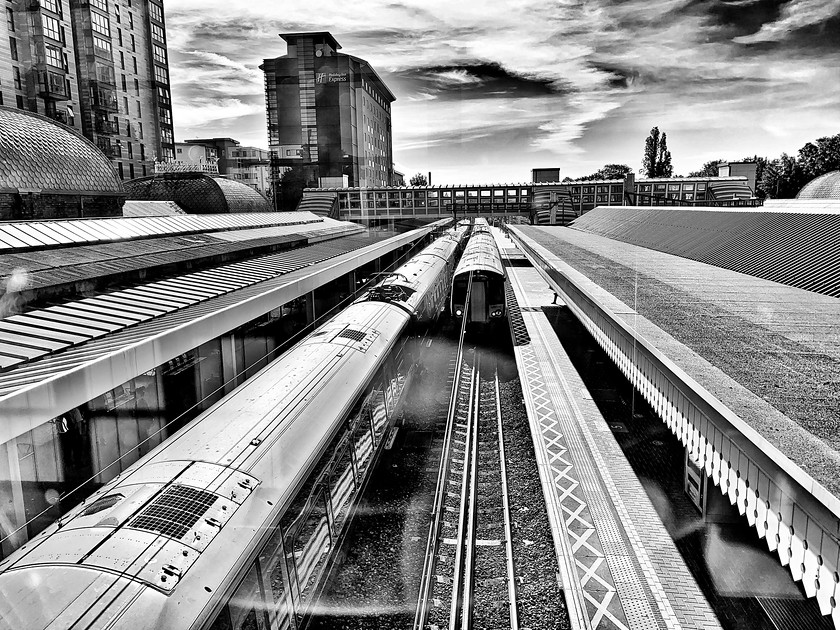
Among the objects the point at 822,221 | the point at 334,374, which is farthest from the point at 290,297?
the point at 822,221

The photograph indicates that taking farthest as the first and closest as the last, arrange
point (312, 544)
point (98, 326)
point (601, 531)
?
point (601, 531)
point (98, 326)
point (312, 544)

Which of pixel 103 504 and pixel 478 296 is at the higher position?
pixel 103 504

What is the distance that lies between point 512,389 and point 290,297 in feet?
20.6

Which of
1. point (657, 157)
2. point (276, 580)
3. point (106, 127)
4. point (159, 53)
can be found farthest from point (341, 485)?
point (657, 157)

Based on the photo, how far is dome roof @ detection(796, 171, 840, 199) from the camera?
38.8m

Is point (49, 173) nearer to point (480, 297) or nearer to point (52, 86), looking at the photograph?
point (52, 86)

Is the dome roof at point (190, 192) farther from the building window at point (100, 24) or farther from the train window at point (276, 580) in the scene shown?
the train window at point (276, 580)

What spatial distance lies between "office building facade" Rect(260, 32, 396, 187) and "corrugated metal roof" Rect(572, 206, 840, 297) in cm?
3166

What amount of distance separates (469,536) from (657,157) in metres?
75.7

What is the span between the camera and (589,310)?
12.1 metres

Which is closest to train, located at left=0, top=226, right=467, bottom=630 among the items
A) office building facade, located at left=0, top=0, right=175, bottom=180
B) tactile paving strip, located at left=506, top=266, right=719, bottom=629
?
tactile paving strip, located at left=506, top=266, right=719, bottom=629

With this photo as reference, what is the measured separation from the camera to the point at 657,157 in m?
74.4

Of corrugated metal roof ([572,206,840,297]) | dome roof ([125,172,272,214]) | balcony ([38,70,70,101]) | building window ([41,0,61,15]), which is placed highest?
building window ([41,0,61,15])

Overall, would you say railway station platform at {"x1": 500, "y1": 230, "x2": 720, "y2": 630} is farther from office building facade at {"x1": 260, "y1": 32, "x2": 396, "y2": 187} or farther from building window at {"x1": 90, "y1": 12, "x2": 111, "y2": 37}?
office building facade at {"x1": 260, "y1": 32, "x2": 396, "y2": 187}
